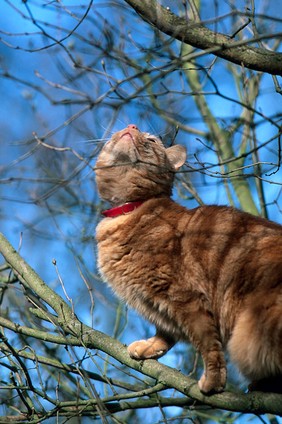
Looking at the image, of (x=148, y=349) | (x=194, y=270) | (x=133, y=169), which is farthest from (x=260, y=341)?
(x=133, y=169)

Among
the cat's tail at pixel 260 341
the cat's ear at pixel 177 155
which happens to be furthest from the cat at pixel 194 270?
the cat's ear at pixel 177 155

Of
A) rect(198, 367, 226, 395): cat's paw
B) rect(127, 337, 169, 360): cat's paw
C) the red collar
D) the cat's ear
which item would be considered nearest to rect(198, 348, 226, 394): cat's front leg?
rect(198, 367, 226, 395): cat's paw

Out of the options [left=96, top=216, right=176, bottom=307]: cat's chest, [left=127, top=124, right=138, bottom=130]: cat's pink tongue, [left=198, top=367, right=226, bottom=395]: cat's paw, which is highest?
[left=127, top=124, right=138, bottom=130]: cat's pink tongue

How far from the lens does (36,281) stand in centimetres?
396

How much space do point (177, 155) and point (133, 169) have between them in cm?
35

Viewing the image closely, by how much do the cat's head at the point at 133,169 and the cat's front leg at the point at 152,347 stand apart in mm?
889

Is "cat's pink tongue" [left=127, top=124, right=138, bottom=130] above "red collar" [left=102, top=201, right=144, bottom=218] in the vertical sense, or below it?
above

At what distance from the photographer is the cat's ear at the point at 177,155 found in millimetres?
4477

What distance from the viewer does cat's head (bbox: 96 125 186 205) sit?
4.33 metres

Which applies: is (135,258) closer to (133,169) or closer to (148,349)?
(148,349)

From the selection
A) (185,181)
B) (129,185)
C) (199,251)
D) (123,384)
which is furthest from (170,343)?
(185,181)

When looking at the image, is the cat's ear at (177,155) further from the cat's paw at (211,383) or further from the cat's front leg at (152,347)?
the cat's paw at (211,383)

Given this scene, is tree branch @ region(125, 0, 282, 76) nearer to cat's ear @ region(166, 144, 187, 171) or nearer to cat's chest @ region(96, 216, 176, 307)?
cat's chest @ region(96, 216, 176, 307)

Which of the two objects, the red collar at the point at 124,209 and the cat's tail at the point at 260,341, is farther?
the red collar at the point at 124,209
